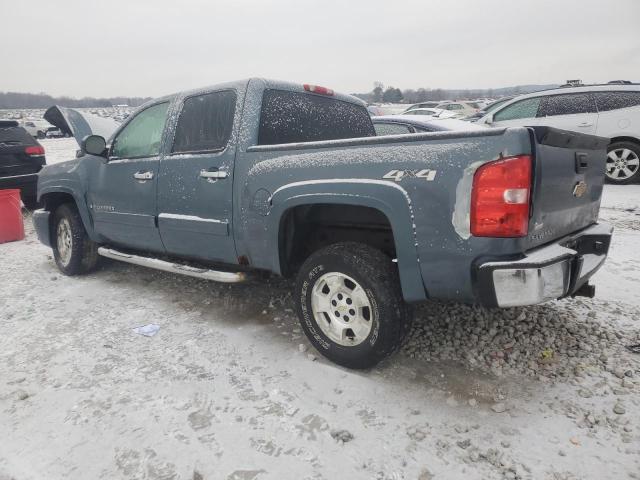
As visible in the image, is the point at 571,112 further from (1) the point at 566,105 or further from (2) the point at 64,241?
(2) the point at 64,241

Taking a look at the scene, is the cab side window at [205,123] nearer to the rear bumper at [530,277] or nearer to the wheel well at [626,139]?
the rear bumper at [530,277]

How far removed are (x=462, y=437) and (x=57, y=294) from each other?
12.8 feet

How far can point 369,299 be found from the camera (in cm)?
248

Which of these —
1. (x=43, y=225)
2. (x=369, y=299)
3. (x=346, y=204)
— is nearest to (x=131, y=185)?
(x=43, y=225)

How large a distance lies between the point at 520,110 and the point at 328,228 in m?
7.24

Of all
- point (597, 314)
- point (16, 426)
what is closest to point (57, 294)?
point (16, 426)

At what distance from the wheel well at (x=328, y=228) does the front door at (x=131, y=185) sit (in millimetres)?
1417

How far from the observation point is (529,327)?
305 cm

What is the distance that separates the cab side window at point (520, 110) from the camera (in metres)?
8.35

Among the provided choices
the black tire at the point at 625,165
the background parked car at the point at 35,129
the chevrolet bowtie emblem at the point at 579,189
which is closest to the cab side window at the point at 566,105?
the black tire at the point at 625,165

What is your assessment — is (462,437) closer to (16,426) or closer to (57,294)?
(16,426)

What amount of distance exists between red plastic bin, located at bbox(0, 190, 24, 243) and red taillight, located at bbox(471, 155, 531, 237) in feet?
22.2

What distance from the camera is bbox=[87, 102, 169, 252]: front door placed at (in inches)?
146

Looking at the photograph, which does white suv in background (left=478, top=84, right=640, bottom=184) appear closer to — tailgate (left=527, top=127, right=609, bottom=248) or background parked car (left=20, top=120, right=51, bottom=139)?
tailgate (left=527, top=127, right=609, bottom=248)
